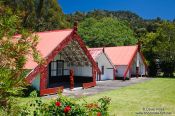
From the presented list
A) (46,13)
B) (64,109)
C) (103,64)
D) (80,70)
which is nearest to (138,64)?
(103,64)

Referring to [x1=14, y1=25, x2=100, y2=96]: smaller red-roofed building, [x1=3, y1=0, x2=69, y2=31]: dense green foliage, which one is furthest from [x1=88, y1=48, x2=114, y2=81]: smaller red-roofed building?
[x1=3, y1=0, x2=69, y2=31]: dense green foliage

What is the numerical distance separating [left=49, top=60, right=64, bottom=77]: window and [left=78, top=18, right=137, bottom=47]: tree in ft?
138

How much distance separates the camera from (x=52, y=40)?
24.6m

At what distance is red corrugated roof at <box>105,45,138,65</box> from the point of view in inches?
1650

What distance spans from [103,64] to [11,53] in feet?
113

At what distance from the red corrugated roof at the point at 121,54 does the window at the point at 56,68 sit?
13.1 m

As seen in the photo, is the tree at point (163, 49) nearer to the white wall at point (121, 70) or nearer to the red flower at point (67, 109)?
the white wall at point (121, 70)

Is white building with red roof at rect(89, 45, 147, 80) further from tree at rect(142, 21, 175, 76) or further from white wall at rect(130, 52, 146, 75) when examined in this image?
tree at rect(142, 21, 175, 76)

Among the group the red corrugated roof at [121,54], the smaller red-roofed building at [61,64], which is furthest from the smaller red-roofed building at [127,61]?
the smaller red-roofed building at [61,64]

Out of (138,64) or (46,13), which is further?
(46,13)

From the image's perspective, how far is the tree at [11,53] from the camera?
4953 mm

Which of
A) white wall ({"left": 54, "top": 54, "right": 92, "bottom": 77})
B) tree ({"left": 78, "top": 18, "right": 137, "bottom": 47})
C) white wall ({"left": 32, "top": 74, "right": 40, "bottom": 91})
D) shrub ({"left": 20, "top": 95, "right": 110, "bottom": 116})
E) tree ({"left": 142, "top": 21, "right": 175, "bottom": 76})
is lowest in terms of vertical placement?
shrub ({"left": 20, "top": 95, "right": 110, "bottom": 116})

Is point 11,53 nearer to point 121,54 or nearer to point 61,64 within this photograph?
point 61,64

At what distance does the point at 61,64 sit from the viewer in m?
30.7
